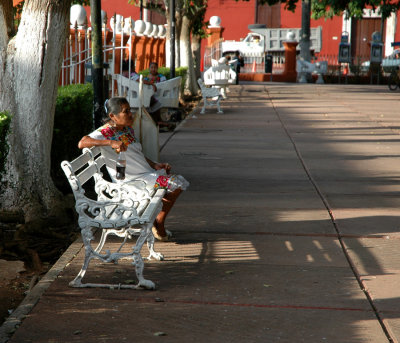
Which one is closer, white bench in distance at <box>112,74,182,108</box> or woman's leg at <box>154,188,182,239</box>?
woman's leg at <box>154,188,182,239</box>

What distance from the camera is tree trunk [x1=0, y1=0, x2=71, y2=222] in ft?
24.5

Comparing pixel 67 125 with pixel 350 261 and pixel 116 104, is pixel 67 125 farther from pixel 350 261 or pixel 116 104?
pixel 350 261

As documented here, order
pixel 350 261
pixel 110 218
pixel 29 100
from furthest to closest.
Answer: pixel 29 100 → pixel 350 261 → pixel 110 218

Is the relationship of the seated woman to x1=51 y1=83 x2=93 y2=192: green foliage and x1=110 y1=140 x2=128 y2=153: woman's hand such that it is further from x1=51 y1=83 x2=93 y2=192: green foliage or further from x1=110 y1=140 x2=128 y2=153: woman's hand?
x1=51 y1=83 x2=93 y2=192: green foliage

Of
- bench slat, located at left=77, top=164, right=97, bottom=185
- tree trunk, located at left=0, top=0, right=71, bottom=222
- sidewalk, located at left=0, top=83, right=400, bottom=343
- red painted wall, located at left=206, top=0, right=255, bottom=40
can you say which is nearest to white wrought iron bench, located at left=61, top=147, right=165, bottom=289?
bench slat, located at left=77, top=164, right=97, bottom=185

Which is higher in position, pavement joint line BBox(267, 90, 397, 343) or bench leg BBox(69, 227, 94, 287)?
bench leg BBox(69, 227, 94, 287)

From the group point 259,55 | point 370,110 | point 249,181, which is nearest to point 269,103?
point 370,110

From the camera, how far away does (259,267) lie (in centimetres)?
596

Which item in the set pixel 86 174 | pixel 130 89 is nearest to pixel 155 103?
pixel 130 89

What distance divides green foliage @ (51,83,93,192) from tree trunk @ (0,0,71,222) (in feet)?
3.73

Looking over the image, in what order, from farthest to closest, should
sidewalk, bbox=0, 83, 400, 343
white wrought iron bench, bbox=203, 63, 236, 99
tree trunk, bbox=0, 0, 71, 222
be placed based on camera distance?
white wrought iron bench, bbox=203, 63, 236, 99 < tree trunk, bbox=0, 0, 71, 222 < sidewalk, bbox=0, 83, 400, 343

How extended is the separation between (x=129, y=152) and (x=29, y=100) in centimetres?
154

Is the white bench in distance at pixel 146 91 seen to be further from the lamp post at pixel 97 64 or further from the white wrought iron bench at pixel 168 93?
the lamp post at pixel 97 64

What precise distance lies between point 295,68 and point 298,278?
1367 inches
